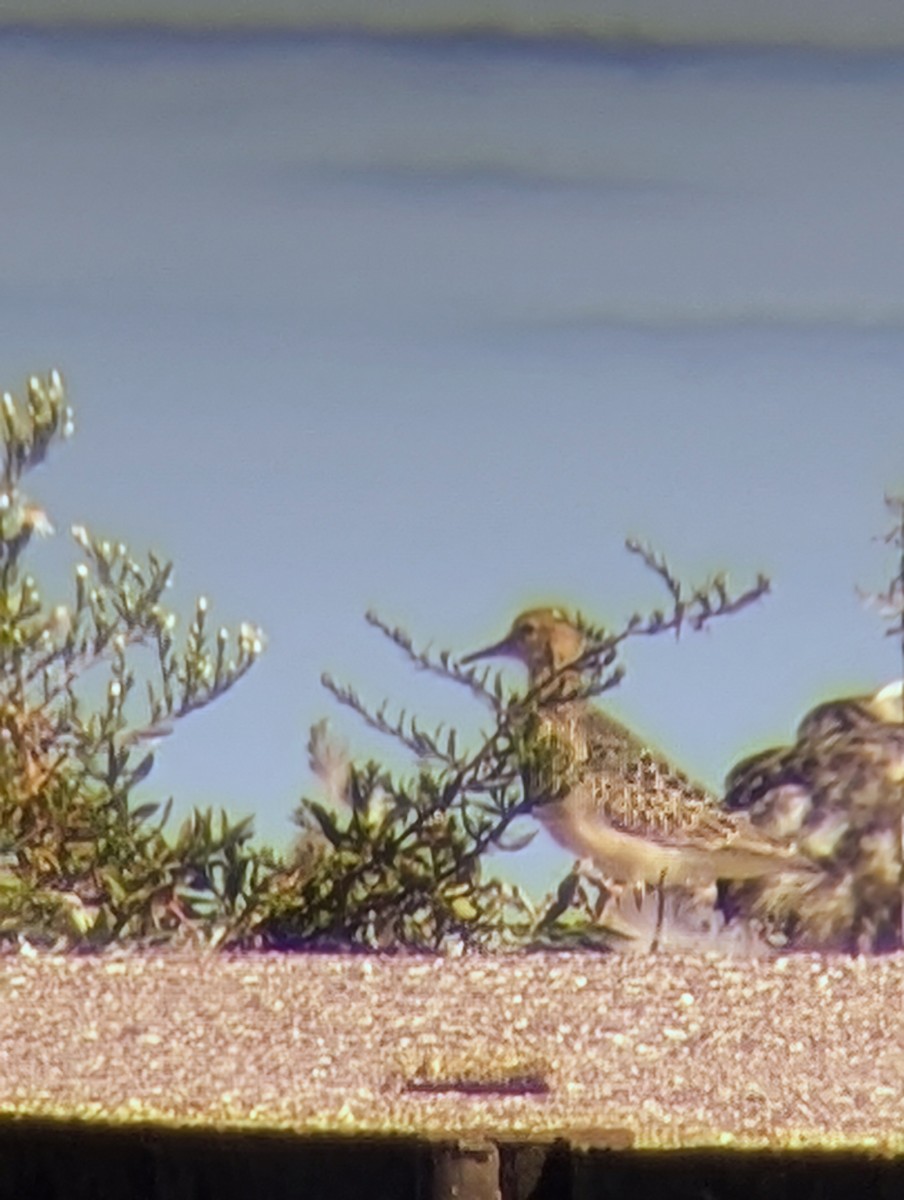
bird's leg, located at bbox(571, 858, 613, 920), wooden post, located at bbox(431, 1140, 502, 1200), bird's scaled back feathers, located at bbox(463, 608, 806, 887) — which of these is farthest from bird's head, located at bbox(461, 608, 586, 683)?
wooden post, located at bbox(431, 1140, 502, 1200)

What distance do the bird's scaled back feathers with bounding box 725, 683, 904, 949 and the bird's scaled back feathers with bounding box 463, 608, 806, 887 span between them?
0.07ft

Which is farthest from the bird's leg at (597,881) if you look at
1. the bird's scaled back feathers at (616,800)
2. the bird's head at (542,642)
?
the bird's head at (542,642)

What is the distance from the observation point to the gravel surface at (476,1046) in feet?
3.60

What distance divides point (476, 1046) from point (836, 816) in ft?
0.94

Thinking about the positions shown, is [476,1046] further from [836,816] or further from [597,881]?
[836,816]

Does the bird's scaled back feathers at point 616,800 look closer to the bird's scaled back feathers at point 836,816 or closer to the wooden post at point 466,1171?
the bird's scaled back feathers at point 836,816

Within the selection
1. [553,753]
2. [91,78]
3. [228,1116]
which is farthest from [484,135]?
[228,1116]

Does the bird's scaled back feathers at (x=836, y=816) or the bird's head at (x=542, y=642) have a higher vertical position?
the bird's head at (x=542, y=642)

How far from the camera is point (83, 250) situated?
119 cm

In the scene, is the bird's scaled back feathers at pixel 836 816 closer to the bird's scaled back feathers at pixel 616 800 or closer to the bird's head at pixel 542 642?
the bird's scaled back feathers at pixel 616 800

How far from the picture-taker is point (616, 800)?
1147 mm

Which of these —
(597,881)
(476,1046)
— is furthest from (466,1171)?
(597,881)

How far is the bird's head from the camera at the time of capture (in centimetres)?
115

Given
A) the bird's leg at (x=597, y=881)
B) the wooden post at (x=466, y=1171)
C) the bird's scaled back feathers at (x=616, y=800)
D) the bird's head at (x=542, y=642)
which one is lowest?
the wooden post at (x=466, y=1171)
